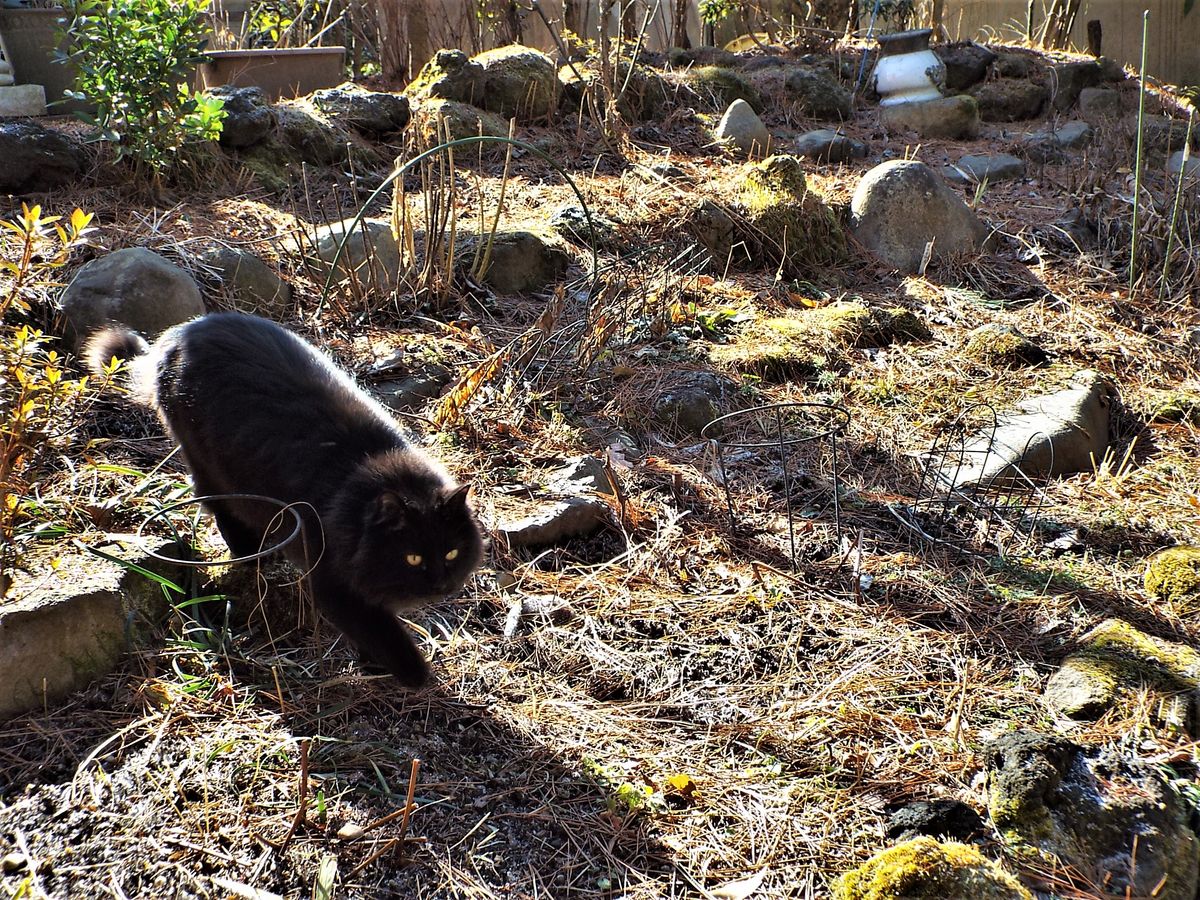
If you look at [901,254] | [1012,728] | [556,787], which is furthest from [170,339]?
[901,254]

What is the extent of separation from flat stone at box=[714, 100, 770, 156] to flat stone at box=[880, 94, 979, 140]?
6.74 ft

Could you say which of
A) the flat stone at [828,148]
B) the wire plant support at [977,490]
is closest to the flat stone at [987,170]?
the flat stone at [828,148]

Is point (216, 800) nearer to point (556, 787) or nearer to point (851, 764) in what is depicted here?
point (556, 787)

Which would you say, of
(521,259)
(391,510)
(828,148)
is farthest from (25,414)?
(828,148)

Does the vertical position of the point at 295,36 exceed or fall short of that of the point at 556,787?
it exceeds it

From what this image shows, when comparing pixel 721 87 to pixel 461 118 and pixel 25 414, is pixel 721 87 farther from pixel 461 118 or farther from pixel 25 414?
pixel 25 414

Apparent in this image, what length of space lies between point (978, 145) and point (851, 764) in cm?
819

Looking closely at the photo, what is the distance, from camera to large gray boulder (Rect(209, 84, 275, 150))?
6312 millimetres

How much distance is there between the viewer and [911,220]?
6414mm

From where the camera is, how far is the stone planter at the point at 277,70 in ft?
24.8

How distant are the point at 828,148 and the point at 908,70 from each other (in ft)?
7.45

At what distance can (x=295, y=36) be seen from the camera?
9438 mm

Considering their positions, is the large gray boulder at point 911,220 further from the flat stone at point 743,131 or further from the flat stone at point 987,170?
the flat stone at point 987,170

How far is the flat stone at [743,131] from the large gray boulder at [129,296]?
16.5ft
